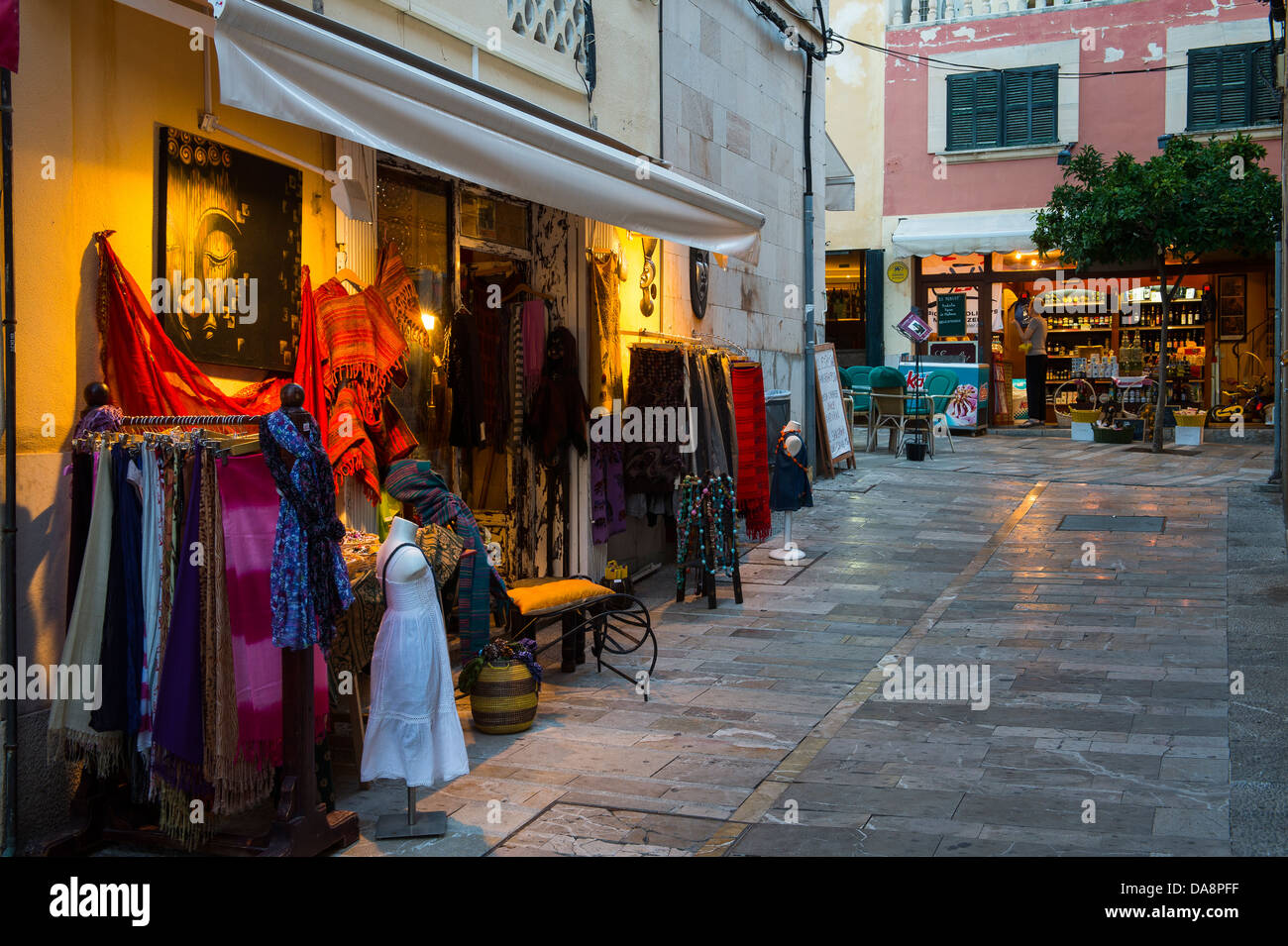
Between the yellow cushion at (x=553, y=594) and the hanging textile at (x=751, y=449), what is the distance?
2.89m

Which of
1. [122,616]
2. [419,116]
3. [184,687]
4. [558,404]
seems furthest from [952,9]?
[184,687]

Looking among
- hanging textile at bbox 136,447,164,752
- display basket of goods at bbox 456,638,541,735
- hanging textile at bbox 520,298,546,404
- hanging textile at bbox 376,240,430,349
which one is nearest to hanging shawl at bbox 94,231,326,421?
hanging textile at bbox 136,447,164,752

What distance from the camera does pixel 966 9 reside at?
851 inches

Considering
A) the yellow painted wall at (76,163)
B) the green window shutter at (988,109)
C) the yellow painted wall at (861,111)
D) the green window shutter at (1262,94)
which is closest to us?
the yellow painted wall at (76,163)

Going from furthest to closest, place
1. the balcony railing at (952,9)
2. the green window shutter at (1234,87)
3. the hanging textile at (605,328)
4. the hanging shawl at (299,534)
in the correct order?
the balcony railing at (952,9)
the green window shutter at (1234,87)
the hanging textile at (605,328)
the hanging shawl at (299,534)

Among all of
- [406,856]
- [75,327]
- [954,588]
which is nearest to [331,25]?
[75,327]

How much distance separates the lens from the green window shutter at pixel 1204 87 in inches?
782

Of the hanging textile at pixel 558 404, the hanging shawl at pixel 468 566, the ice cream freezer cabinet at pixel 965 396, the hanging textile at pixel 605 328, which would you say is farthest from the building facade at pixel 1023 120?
the hanging shawl at pixel 468 566

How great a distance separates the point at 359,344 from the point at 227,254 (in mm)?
850

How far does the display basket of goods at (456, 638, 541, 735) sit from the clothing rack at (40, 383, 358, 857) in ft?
4.63

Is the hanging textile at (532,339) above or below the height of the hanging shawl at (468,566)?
above

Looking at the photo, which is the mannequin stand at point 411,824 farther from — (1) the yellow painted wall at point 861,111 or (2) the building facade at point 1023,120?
(1) the yellow painted wall at point 861,111

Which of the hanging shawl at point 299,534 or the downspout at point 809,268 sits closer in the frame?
the hanging shawl at point 299,534

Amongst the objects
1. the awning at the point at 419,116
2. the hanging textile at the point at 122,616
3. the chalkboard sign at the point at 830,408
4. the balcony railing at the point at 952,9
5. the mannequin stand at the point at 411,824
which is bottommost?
the mannequin stand at the point at 411,824
